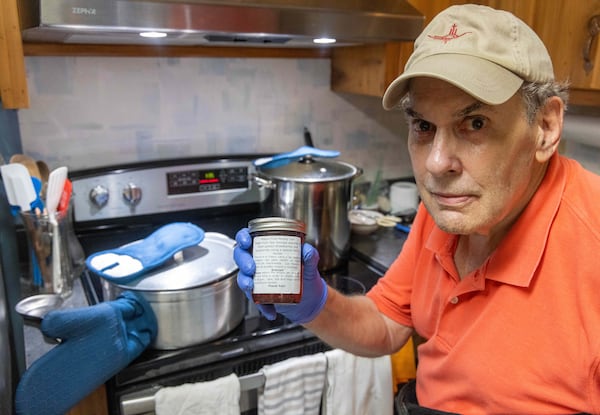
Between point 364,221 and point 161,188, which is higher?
point 161,188

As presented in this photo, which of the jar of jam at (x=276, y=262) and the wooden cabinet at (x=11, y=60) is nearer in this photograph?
the jar of jam at (x=276, y=262)

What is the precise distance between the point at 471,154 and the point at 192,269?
0.67 metres

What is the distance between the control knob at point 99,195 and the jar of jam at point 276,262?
98 centimetres

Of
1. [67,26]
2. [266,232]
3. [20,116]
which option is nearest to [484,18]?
[266,232]

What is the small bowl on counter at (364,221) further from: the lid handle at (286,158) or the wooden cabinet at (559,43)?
the wooden cabinet at (559,43)

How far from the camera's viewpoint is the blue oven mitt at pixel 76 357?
926 mm

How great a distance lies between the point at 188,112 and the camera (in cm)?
168

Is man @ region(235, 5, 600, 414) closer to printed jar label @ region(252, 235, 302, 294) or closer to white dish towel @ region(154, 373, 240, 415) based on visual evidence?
printed jar label @ region(252, 235, 302, 294)

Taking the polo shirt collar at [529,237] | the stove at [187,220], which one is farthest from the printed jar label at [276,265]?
the stove at [187,220]

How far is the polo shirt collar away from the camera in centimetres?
80

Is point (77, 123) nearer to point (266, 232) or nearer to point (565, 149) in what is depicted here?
point (266, 232)

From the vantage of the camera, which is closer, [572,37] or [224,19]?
[224,19]

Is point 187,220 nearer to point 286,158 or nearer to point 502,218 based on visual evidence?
point 286,158

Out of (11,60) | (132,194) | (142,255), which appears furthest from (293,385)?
(11,60)
